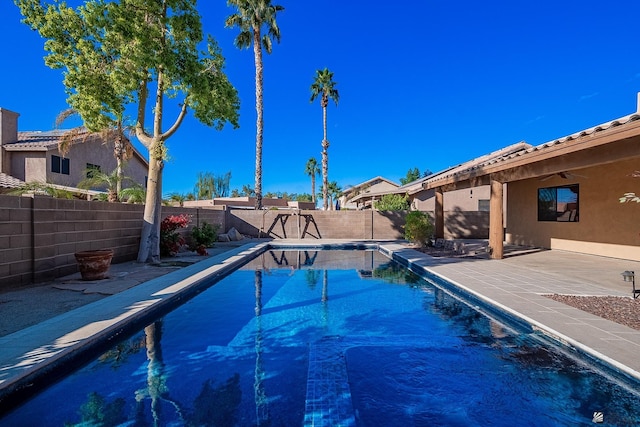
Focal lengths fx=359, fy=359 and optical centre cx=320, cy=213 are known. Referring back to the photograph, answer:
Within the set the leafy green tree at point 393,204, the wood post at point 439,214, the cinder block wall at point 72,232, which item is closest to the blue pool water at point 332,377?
the cinder block wall at point 72,232

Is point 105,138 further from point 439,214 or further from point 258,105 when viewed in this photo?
point 439,214

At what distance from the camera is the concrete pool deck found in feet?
11.7

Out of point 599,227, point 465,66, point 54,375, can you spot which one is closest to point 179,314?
point 54,375

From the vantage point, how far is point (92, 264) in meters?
7.62

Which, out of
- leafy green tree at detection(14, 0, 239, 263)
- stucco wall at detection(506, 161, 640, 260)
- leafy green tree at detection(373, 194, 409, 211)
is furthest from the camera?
leafy green tree at detection(373, 194, 409, 211)

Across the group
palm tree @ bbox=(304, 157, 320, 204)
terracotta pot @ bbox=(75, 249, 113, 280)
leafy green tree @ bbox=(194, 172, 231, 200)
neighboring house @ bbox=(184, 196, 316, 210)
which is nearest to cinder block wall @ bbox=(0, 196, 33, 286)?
terracotta pot @ bbox=(75, 249, 113, 280)

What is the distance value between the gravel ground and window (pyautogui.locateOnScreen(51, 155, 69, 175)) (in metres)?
21.5

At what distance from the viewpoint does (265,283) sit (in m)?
9.13

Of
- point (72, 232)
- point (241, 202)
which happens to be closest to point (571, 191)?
point (72, 232)

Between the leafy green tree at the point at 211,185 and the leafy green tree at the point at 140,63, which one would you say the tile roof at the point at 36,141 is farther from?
the leafy green tree at the point at 211,185

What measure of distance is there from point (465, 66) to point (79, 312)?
30.2 meters

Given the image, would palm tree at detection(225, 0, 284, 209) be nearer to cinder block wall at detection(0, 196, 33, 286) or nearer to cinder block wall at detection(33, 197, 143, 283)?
cinder block wall at detection(33, 197, 143, 283)

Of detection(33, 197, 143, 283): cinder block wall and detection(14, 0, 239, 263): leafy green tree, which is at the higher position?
detection(14, 0, 239, 263): leafy green tree

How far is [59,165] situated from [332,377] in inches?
808
